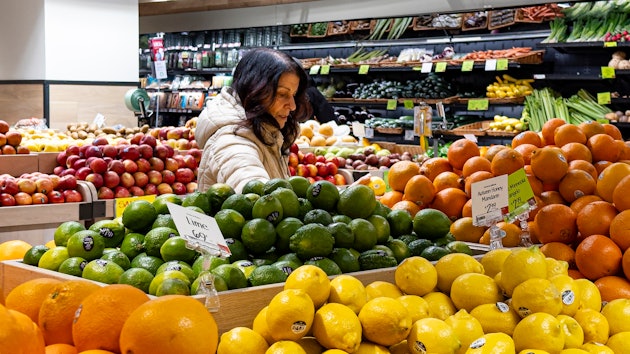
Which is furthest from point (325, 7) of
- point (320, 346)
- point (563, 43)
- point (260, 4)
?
point (320, 346)

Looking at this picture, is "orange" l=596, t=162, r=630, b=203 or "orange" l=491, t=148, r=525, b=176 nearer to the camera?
"orange" l=596, t=162, r=630, b=203

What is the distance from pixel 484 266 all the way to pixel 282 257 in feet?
1.76

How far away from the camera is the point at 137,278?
173cm

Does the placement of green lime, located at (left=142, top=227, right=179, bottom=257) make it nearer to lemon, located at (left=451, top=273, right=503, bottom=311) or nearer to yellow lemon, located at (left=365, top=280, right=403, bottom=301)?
yellow lemon, located at (left=365, top=280, right=403, bottom=301)

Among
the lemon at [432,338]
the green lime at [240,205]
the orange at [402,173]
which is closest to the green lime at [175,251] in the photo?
the green lime at [240,205]

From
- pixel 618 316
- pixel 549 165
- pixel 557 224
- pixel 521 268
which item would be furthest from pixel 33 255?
pixel 549 165

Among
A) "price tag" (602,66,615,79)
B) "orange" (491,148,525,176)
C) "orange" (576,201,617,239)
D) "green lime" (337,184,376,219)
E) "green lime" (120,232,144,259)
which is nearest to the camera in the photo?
"green lime" (120,232,144,259)

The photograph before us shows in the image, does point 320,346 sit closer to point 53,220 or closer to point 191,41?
point 53,220

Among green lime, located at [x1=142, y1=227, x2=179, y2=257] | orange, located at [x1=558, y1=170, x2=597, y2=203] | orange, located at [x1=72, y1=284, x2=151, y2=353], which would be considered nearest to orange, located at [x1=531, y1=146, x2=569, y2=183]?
orange, located at [x1=558, y1=170, x2=597, y2=203]

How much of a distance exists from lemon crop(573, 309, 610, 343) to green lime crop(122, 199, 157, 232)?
3.72 feet

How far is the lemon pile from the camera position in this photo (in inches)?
58.2

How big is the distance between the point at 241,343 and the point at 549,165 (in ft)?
5.57

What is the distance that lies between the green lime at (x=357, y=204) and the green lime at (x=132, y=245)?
1.95 feet

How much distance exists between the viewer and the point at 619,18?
7168mm
